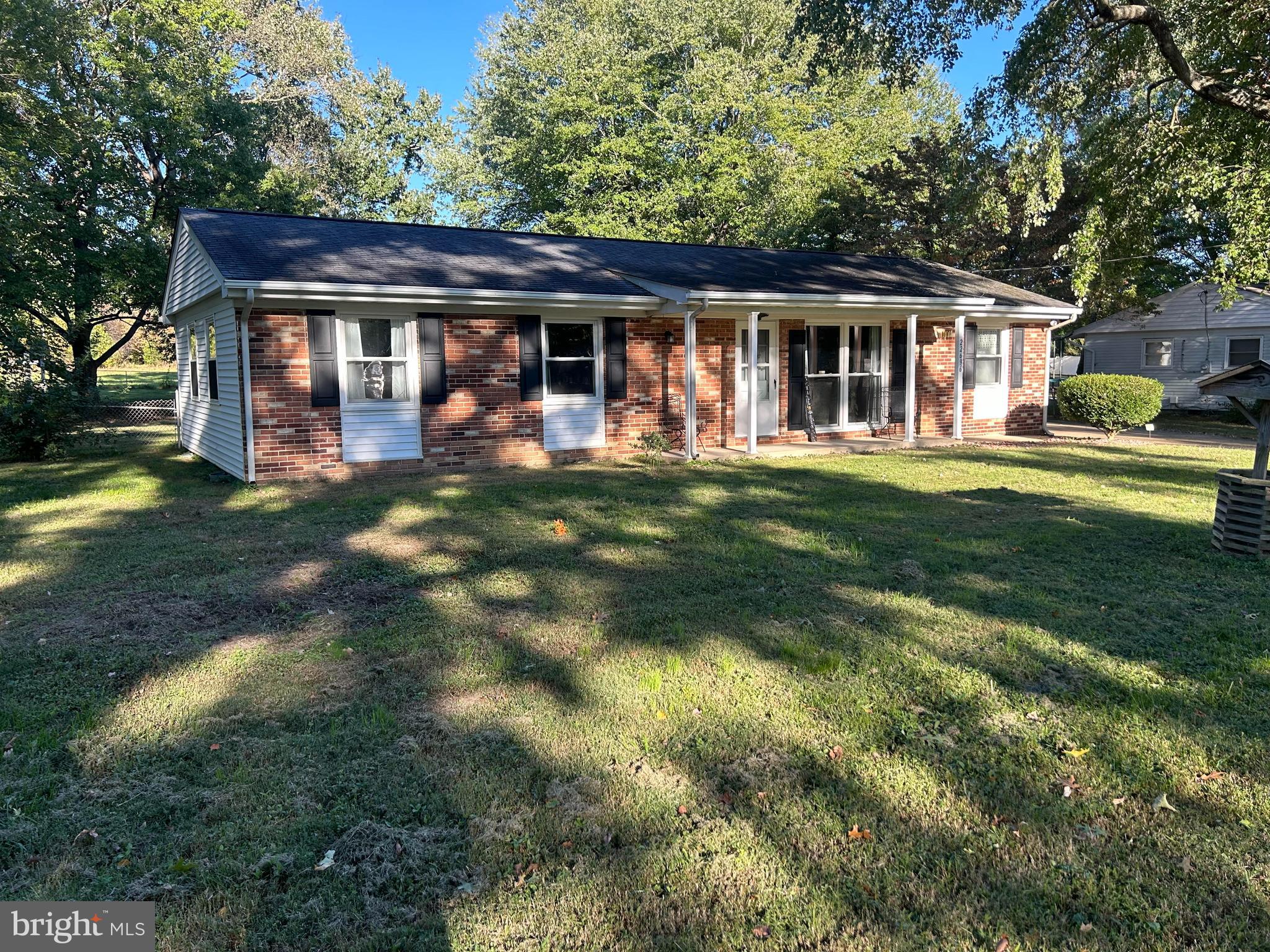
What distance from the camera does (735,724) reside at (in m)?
3.53

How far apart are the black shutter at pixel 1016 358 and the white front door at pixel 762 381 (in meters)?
5.17

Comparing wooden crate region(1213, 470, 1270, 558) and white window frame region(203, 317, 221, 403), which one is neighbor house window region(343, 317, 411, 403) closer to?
white window frame region(203, 317, 221, 403)

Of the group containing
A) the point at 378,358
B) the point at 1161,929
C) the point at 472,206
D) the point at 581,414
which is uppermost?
the point at 472,206

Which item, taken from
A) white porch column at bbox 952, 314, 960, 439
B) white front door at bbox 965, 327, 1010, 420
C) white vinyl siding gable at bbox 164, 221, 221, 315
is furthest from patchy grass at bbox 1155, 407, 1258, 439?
white vinyl siding gable at bbox 164, 221, 221, 315

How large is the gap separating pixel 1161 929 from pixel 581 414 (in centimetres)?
1053

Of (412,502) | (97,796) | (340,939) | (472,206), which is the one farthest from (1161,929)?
(472,206)

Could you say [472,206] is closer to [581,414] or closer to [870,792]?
[581,414]

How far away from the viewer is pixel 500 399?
38.1 ft

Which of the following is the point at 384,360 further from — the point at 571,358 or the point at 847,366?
the point at 847,366

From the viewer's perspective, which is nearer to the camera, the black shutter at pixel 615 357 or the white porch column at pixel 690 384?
the white porch column at pixel 690 384

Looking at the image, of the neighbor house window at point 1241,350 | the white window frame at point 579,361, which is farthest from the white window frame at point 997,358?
the neighbor house window at point 1241,350

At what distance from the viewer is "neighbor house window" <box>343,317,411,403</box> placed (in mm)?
10672

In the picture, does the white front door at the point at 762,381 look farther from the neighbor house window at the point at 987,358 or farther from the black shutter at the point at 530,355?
Result: the neighbor house window at the point at 987,358

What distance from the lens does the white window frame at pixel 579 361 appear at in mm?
11913
